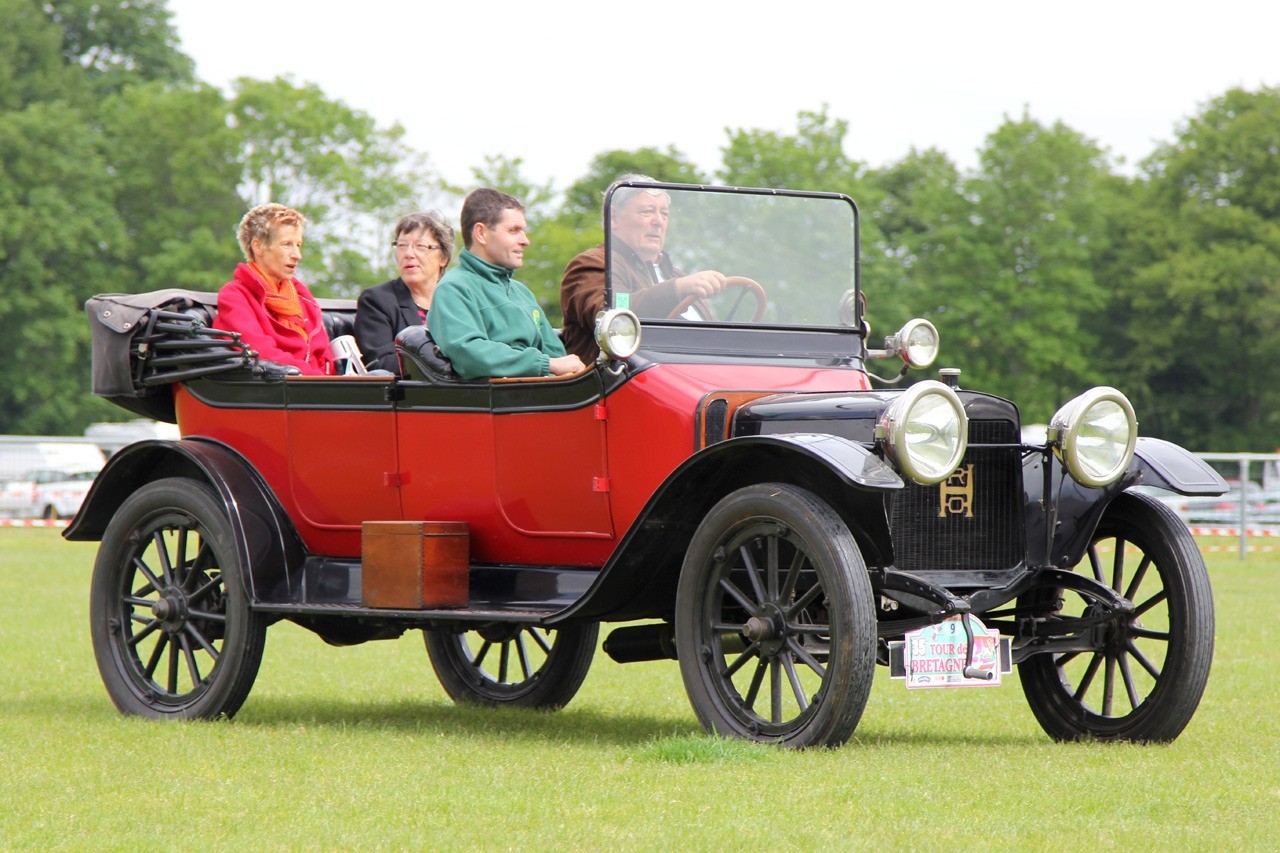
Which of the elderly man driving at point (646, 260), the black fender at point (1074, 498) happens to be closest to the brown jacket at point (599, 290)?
the elderly man driving at point (646, 260)

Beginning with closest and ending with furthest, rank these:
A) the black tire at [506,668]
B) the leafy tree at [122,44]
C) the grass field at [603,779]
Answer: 1. the grass field at [603,779]
2. the black tire at [506,668]
3. the leafy tree at [122,44]

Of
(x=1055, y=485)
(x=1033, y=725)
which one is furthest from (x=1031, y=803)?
(x=1033, y=725)

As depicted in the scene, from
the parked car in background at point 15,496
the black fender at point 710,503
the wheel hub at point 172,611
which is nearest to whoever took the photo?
the black fender at point 710,503

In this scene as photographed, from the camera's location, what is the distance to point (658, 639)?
21.2 ft

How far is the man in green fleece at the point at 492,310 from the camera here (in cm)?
667

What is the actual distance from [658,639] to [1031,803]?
6.74 feet

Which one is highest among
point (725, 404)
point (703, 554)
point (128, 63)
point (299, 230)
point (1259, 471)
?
point (128, 63)

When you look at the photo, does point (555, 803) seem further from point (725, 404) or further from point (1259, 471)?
point (1259, 471)

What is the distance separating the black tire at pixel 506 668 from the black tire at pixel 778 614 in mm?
1643

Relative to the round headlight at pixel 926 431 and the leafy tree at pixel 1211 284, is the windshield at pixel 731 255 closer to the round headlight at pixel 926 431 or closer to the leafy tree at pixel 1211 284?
the round headlight at pixel 926 431

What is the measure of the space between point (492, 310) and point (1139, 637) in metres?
2.79

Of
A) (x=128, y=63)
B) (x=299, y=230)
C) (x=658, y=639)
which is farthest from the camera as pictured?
(x=128, y=63)

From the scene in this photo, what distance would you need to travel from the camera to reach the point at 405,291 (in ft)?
27.3

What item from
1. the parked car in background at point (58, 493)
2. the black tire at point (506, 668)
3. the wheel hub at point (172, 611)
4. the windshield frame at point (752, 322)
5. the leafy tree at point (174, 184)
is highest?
the leafy tree at point (174, 184)
